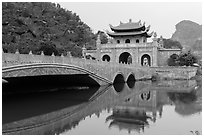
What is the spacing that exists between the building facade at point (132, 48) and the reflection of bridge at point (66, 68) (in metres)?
5.76

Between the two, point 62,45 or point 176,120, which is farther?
point 62,45

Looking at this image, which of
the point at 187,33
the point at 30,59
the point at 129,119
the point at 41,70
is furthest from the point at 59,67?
the point at 187,33

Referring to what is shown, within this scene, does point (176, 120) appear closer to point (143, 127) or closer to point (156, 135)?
point (143, 127)

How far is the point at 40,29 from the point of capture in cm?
3550

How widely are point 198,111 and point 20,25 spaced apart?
27.3m

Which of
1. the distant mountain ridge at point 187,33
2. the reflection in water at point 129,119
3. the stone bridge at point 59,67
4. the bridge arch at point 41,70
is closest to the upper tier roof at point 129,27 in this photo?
the stone bridge at point 59,67

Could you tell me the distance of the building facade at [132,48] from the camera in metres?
35.6

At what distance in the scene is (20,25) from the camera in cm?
3384

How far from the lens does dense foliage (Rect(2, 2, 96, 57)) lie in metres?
30.5

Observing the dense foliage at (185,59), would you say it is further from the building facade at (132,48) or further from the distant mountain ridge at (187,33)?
the distant mountain ridge at (187,33)

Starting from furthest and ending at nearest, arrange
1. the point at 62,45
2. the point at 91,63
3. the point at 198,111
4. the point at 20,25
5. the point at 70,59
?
the point at 62,45 < the point at 20,25 < the point at 91,63 < the point at 70,59 < the point at 198,111

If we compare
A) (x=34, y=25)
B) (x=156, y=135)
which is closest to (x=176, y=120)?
(x=156, y=135)

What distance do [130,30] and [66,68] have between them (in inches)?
906

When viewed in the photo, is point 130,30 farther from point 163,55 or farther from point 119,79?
point 119,79
